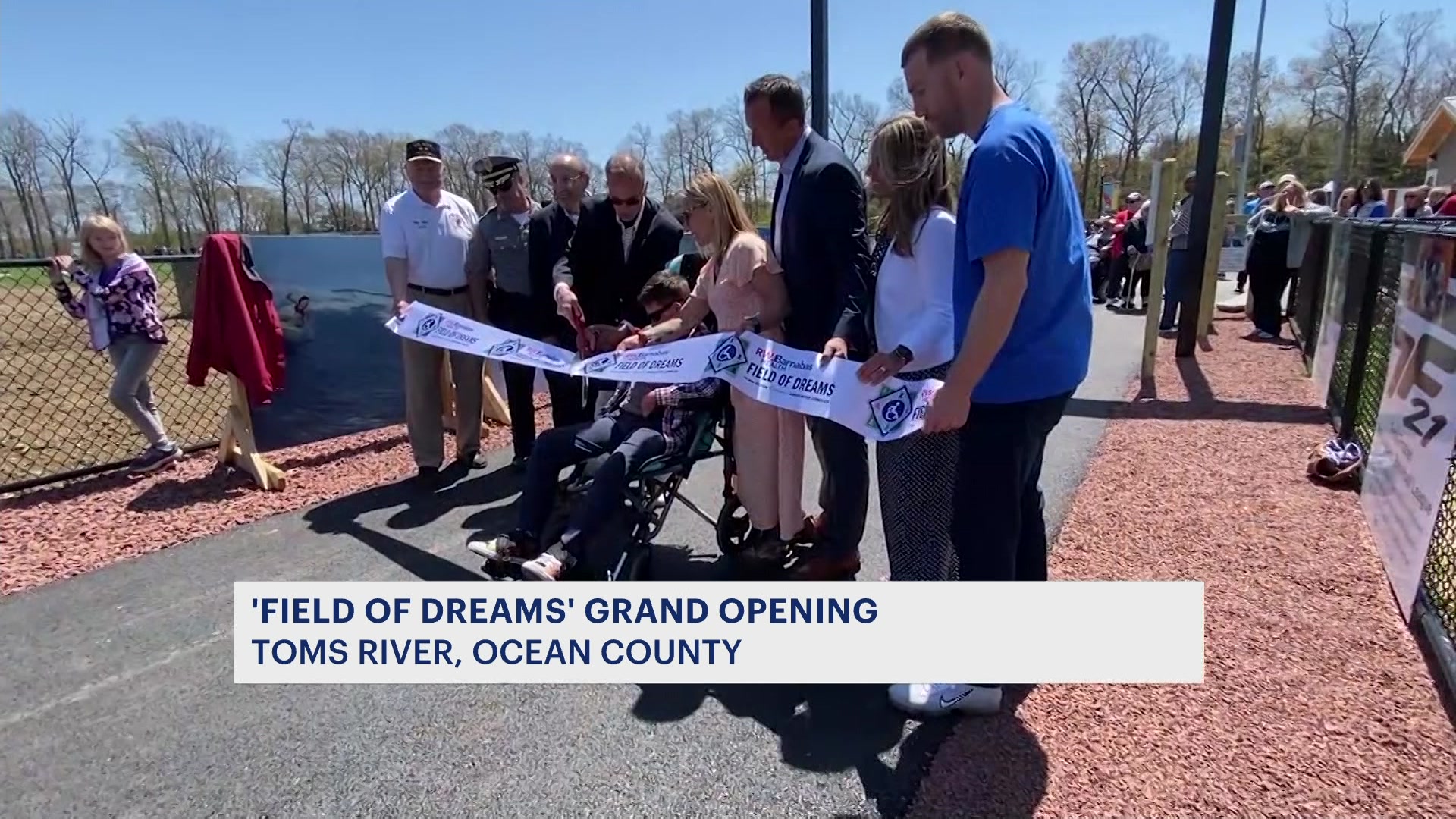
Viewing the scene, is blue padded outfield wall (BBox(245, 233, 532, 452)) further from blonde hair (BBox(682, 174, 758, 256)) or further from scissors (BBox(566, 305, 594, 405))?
blonde hair (BBox(682, 174, 758, 256))

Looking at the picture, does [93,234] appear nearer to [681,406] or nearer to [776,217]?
[681,406]

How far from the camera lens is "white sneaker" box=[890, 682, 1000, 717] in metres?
2.66

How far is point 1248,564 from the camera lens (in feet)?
12.1

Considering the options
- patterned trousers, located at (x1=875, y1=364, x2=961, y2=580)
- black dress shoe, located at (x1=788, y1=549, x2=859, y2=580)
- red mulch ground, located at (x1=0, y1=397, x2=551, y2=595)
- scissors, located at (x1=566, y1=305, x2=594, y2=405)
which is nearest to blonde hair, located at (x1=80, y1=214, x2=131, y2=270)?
red mulch ground, located at (x1=0, y1=397, x2=551, y2=595)

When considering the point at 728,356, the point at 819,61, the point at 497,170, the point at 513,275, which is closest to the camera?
the point at 728,356

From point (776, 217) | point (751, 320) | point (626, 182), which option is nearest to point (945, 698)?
point (751, 320)

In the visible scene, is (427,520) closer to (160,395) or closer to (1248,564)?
(1248,564)

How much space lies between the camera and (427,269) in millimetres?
5137

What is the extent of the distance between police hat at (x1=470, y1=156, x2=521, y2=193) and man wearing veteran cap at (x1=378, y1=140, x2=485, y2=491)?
0.24 metres

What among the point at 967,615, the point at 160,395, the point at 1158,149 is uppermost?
the point at 1158,149

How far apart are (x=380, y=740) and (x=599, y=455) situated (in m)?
1.48

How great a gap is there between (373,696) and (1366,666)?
3437 mm

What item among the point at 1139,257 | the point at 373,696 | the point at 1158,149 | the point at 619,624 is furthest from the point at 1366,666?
the point at 1158,149

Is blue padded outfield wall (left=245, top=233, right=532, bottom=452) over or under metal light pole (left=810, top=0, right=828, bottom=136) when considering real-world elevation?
under
